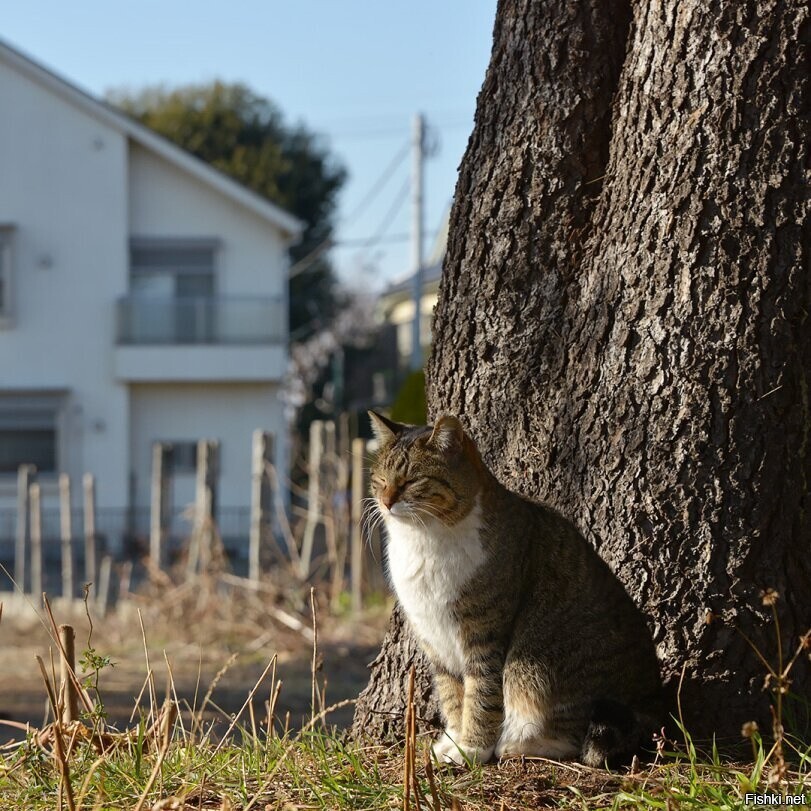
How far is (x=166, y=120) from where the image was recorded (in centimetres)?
3266

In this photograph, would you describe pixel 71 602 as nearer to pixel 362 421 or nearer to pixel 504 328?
pixel 504 328

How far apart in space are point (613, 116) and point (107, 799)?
2822 mm

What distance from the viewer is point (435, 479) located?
12.8ft

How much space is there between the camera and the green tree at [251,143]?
107 ft

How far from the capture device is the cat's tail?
355cm

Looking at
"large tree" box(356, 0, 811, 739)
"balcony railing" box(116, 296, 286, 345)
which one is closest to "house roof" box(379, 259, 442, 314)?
"balcony railing" box(116, 296, 286, 345)

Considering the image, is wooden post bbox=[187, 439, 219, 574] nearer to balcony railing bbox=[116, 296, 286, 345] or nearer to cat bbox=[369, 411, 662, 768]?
cat bbox=[369, 411, 662, 768]

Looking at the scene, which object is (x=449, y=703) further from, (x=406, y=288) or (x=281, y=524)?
(x=406, y=288)

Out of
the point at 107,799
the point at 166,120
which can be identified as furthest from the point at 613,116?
the point at 166,120

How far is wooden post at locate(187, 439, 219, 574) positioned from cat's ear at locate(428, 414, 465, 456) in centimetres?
810

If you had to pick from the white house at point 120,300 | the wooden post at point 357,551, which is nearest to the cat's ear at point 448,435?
the wooden post at point 357,551

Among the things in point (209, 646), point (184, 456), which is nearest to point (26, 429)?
point (184, 456)

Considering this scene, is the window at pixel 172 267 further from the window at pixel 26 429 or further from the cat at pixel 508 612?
the cat at pixel 508 612

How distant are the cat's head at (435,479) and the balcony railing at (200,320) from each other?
804 inches
